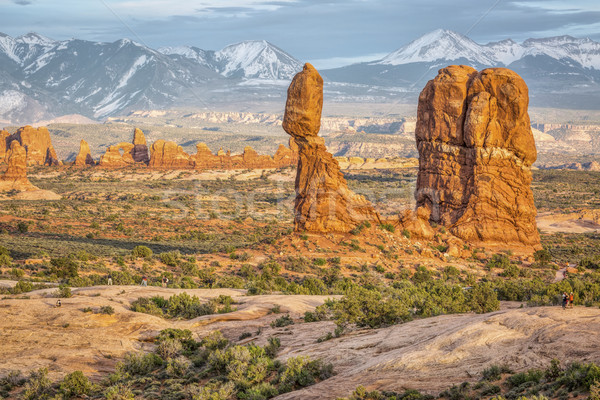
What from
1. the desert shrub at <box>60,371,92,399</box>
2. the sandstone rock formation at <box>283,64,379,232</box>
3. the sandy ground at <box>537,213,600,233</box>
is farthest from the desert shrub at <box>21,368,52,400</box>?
the sandy ground at <box>537,213,600,233</box>

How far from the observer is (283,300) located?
24.2 meters

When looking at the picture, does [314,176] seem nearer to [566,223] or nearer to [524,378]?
[524,378]

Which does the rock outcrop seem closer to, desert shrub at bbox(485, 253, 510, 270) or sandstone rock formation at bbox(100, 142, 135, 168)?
sandstone rock formation at bbox(100, 142, 135, 168)

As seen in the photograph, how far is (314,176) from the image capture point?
34219 millimetres

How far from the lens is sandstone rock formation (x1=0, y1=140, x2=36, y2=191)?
77256 millimetres

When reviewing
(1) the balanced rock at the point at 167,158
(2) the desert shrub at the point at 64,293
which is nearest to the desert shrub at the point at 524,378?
(2) the desert shrub at the point at 64,293

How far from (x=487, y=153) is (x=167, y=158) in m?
86.0

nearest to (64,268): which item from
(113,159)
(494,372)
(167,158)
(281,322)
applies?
(281,322)

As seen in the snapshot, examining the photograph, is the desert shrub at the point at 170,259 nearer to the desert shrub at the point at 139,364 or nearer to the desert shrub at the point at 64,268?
the desert shrub at the point at 64,268

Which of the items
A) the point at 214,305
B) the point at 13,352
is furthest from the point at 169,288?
the point at 13,352

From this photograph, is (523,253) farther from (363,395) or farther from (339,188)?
(363,395)

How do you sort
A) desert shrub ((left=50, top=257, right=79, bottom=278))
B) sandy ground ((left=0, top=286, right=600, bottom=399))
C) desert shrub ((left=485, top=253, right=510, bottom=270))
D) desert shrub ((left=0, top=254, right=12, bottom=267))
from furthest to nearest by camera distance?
desert shrub ((left=485, top=253, right=510, bottom=270)) → desert shrub ((left=0, top=254, right=12, bottom=267)) → desert shrub ((left=50, top=257, right=79, bottom=278)) → sandy ground ((left=0, top=286, right=600, bottom=399))

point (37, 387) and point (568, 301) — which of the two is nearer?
point (37, 387)

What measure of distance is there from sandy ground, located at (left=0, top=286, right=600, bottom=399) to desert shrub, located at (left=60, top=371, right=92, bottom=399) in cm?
104
